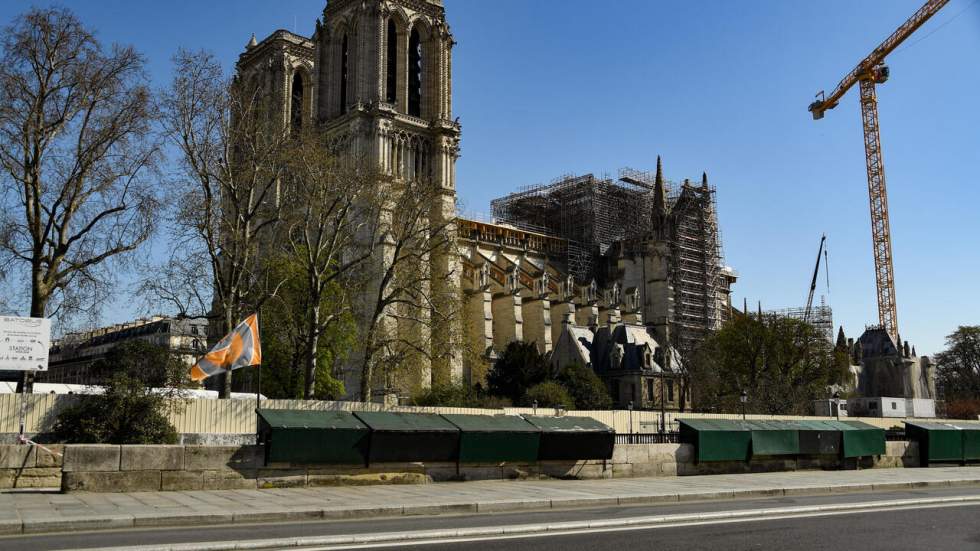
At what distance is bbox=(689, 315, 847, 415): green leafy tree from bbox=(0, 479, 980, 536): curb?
47.5 m

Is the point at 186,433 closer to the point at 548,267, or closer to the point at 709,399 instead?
the point at 709,399

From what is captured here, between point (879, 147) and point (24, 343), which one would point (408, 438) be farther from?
point (879, 147)

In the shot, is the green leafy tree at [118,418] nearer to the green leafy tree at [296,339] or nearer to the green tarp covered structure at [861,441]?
the green leafy tree at [296,339]

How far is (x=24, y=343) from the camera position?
2319 centimetres

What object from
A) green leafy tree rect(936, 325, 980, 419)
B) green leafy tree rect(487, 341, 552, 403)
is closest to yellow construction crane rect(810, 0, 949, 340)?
green leafy tree rect(936, 325, 980, 419)

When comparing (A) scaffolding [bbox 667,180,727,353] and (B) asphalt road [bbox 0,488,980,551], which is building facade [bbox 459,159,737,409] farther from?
(B) asphalt road [bbox 0,488,980,551]

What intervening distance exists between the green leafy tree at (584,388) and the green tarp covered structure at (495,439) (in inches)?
1599

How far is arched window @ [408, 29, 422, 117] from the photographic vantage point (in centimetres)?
8481

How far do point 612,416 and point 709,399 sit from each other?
3264 centimetres

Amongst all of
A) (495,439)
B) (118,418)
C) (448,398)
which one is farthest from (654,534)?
(448,398)

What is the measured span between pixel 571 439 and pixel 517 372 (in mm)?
40688

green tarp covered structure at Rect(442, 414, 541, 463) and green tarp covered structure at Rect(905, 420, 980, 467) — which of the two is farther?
green tarp covered structure at Rect(905, 420, 980, 467)

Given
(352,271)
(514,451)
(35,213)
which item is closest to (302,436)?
(514,451)

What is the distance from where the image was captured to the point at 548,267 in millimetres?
104188
